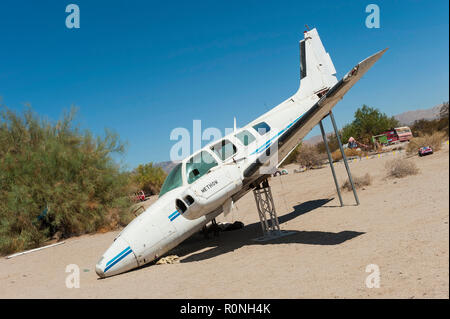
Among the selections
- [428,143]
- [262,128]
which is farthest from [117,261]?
[428,143]

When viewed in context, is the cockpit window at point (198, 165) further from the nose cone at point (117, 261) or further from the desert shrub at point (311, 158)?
the desert shrub at point (311, 158)

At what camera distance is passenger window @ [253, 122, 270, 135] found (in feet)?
32.1

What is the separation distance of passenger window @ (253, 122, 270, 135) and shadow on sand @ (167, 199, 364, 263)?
3.11m

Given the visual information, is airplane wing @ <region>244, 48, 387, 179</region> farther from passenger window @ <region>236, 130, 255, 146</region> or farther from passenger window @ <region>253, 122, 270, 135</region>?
passenger window @ <region>253, 122, 270, 135</region>

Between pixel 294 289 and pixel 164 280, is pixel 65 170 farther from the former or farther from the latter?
pixel 294 289

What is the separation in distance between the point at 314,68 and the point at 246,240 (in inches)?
285

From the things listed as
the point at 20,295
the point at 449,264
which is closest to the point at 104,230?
the point at 20,295

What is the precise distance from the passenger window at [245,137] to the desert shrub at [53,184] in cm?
1131

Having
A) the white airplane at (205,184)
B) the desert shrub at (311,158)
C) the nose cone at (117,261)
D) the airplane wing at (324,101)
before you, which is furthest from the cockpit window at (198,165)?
Answer: the desert shrub at (311,158)

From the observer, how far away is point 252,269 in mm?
6418

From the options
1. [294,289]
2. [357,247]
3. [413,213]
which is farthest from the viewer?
[413,213]

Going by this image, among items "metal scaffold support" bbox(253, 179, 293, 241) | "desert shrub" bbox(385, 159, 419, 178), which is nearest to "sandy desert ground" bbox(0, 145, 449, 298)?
"metal scaffold support" bbox(253, 179, 293, 241)

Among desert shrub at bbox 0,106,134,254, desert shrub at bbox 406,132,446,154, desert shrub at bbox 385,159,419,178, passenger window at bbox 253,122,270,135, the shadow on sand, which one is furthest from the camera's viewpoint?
desert shrub at bbox 406,132,446,154

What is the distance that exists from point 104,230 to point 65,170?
3883 millimetres
